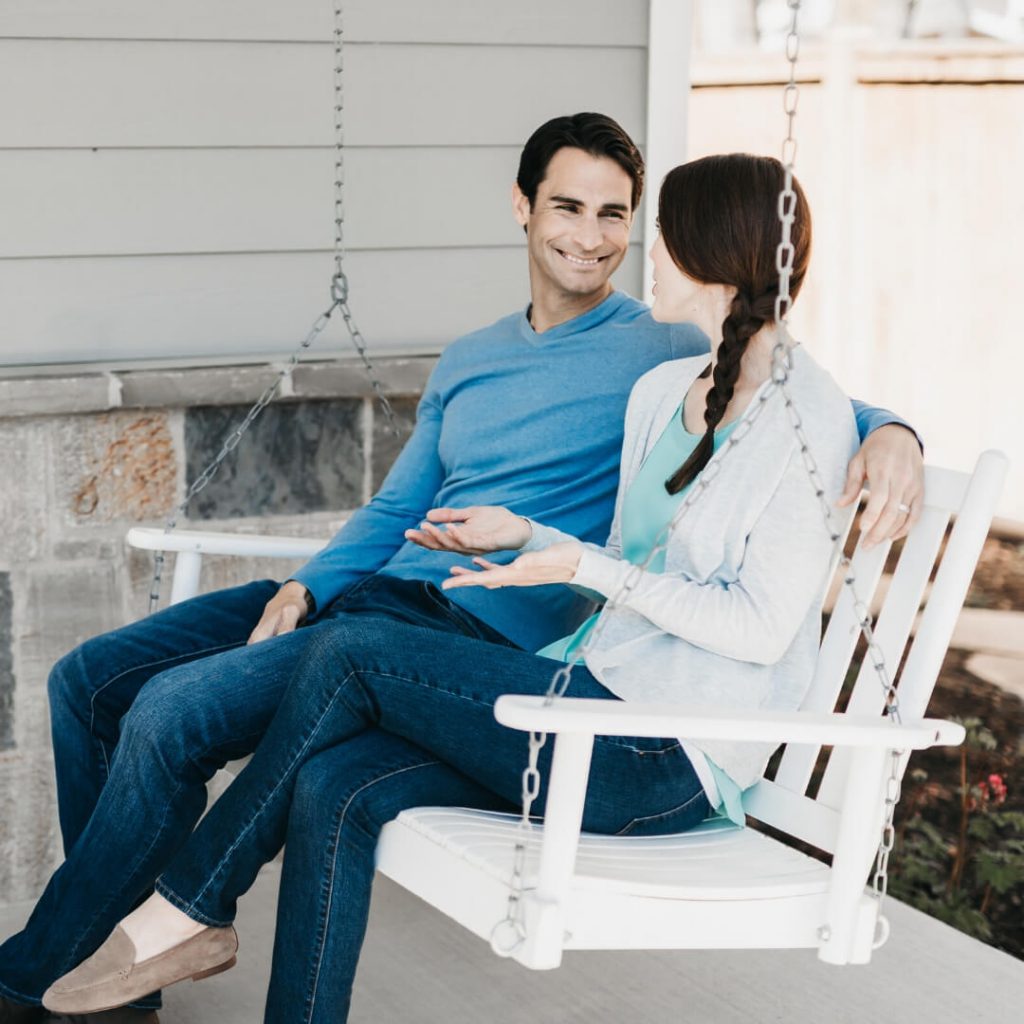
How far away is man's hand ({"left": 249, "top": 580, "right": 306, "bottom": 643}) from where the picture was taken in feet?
8.14

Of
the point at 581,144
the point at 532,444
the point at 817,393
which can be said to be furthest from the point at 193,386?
the point at 817,393

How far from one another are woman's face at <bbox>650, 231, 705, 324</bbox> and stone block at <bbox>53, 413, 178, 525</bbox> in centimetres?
125

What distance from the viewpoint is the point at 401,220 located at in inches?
128

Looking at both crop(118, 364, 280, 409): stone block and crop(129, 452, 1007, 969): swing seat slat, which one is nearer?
crop(129, 452, 1007, 969): swing seat slat

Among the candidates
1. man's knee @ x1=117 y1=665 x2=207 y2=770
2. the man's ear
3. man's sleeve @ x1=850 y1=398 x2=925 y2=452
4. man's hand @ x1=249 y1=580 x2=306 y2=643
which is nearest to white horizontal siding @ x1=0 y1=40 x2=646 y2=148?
the man's ear

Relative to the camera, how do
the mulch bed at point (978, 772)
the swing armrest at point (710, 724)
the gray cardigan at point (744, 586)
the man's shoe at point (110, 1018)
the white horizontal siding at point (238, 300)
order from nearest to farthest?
the swing armrest at point (710, 724) → the gray cardigan at point (744, 586) → the man's shoe at point (110, 1018) → the white horizontal siding at point (238, 300) → the mulch bed at point (978, 772)

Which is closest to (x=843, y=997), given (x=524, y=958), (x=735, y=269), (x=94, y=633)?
(x=524, y=958)

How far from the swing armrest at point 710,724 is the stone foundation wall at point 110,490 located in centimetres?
153

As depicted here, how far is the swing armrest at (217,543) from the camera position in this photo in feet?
8.87

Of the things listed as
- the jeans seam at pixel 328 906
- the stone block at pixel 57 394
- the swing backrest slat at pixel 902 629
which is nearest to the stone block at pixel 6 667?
the stone block at pixel 57 394

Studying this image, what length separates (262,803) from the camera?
2014mm

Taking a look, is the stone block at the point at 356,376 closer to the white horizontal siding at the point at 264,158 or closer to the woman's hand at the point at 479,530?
the white horizontal siding at the point at 264,158

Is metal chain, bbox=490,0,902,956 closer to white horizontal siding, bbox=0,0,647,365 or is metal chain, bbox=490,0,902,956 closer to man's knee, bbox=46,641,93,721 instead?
man's knee, bbox=46,641,93,721

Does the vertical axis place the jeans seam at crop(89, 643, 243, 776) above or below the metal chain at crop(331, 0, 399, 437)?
below
